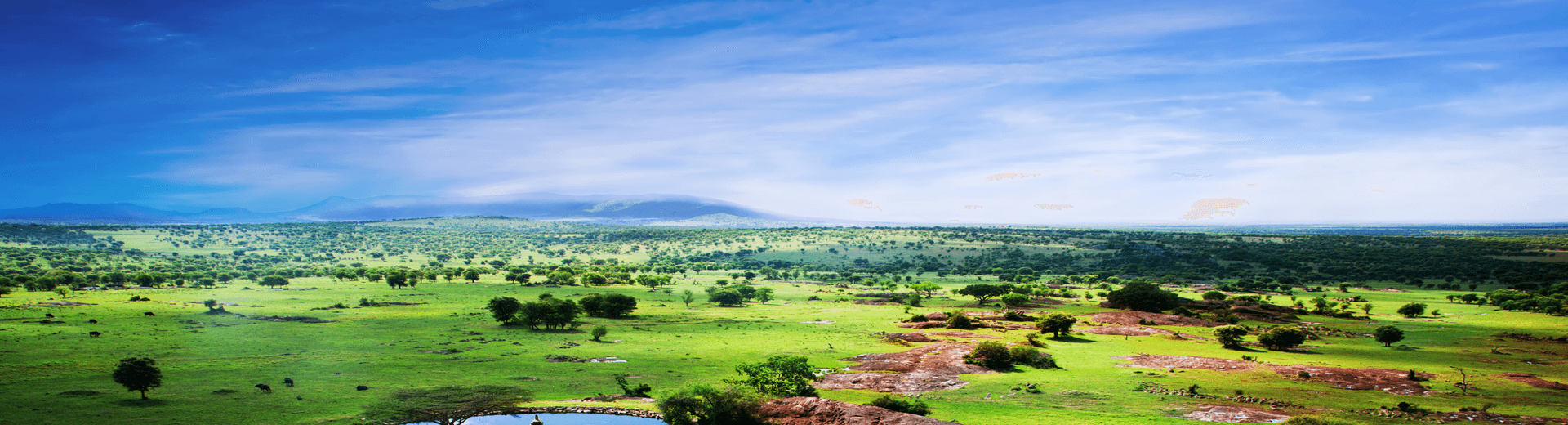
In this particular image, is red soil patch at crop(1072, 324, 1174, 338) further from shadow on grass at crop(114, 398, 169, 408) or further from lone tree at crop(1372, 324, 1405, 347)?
shadow on grass at crop(114, 398, 169, 408)

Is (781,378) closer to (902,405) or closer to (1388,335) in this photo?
(902,405)

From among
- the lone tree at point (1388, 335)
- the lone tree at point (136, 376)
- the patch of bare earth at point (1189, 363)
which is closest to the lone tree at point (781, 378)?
the patch of bare earth at point (1189, 363)

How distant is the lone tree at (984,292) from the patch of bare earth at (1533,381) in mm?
53637

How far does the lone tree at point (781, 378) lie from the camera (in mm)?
36000

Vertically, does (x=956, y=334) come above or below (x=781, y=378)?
below

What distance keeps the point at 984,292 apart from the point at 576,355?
61622 millimetres

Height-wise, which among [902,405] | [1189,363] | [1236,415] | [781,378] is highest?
[781,378]

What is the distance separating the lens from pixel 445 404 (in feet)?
115

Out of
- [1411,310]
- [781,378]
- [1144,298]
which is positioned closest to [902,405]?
[781,378]

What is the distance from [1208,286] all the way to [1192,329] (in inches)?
2202

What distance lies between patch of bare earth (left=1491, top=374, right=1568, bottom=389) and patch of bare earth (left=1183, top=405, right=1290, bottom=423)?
19.6 metres

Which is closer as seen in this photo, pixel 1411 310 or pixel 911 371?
pixel 911 371

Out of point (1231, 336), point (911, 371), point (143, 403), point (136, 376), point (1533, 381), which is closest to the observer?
point (143, 403)

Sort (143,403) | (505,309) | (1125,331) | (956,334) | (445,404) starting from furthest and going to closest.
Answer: (505,309) < (1125,331) < (956,334) < (445,404) < (143,403)
